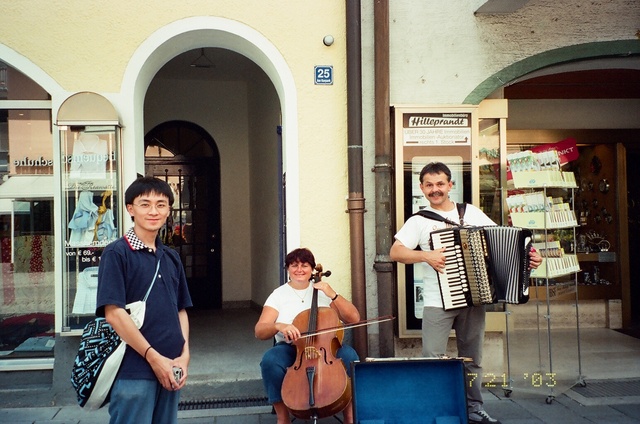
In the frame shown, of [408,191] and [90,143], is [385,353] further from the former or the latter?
[90,143]

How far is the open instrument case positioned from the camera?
3303 mm

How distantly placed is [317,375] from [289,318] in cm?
62

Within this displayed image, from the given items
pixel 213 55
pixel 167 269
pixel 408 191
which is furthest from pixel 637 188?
pixel 167 269

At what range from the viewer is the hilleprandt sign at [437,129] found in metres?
5.23

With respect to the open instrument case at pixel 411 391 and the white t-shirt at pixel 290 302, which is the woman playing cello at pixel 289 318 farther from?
the open instrument case at pixel 411 391

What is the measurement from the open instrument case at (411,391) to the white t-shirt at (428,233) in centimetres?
94

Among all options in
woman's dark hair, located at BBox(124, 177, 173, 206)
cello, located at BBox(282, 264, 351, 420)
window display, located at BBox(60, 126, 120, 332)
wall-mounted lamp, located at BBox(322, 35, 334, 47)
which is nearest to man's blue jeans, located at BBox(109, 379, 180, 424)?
woman's dark hair, located at BBox(124, 177, 173, 206)

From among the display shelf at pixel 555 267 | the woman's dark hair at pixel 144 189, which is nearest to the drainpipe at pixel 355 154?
the display shelf at pixel 555 267

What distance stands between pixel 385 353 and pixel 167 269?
2.79 m

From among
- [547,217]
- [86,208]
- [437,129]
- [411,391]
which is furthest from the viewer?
[437,129]

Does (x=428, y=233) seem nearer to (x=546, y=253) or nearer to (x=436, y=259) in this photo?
(x=436, y=259)

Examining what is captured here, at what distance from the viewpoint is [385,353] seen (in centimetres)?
509

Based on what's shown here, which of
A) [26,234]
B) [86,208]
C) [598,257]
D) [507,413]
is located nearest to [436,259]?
[507,413]

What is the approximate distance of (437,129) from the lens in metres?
5.25
